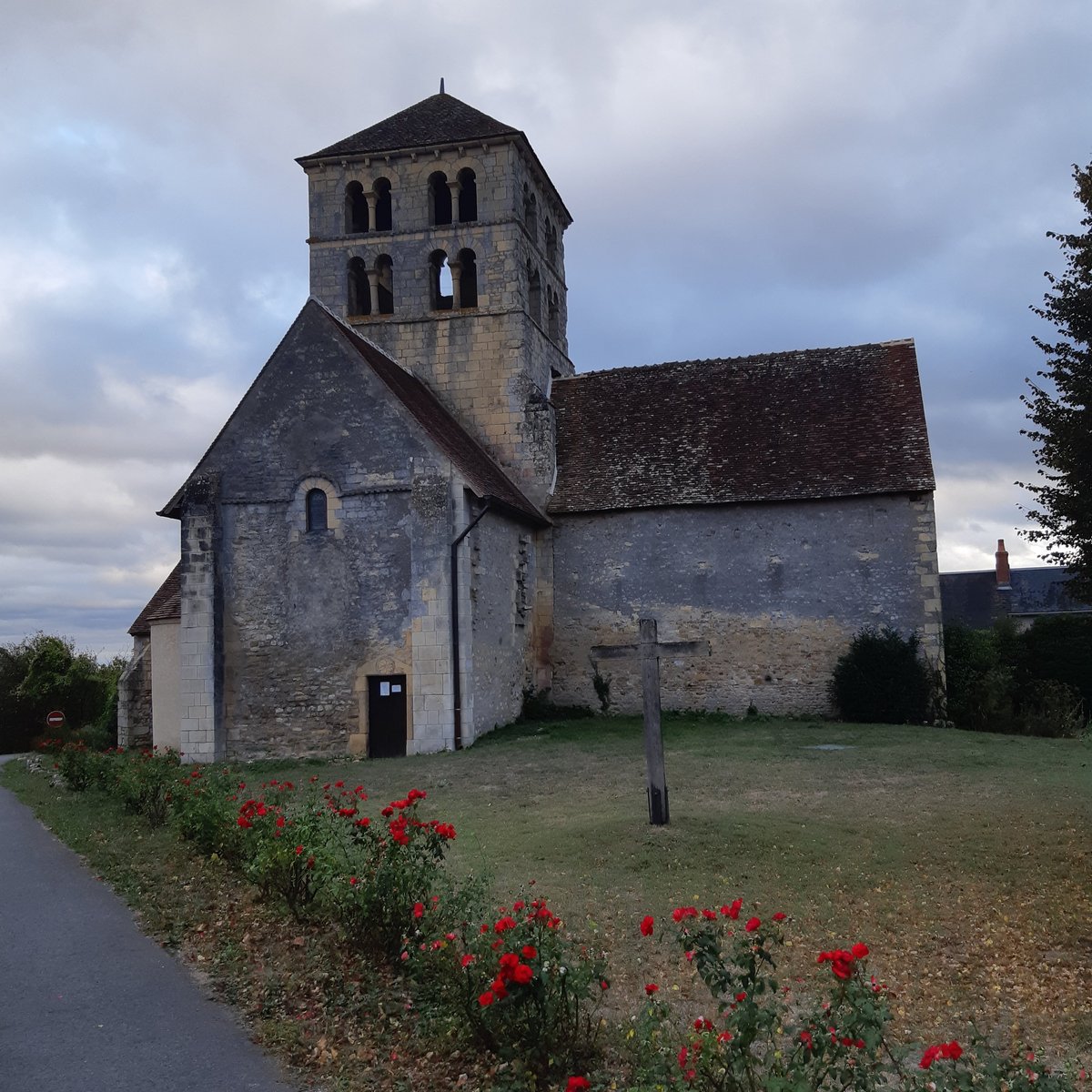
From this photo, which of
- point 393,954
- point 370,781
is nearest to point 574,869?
point 393,954

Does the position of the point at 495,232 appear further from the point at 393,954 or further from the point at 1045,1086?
the point at 1045,1086

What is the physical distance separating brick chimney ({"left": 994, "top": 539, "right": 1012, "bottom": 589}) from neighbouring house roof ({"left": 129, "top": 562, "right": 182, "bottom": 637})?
3343cm

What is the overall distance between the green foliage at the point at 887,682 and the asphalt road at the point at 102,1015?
15.8 meters

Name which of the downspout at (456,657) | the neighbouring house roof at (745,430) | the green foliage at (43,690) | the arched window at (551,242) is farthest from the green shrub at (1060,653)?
the green foliage at (43,690)

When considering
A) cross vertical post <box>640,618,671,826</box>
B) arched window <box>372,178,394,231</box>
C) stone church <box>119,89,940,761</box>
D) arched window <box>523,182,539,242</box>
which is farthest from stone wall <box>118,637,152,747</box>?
cross vertical post <box>640,618,671,826</box>

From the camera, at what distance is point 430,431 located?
19781mm

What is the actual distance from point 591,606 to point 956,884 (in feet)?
48.4

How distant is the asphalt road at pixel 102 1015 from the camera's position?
5332 mm

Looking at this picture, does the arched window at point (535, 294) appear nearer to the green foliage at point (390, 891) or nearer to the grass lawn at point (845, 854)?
the grass lawn at point (845, 854)

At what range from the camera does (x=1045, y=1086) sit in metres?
3.55

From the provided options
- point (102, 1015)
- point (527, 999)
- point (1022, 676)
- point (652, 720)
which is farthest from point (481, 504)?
point (527, 999)

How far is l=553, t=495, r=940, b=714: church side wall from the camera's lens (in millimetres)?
21641

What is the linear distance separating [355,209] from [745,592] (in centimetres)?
1359

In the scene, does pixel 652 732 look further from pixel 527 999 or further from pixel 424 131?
pixel 424 131
